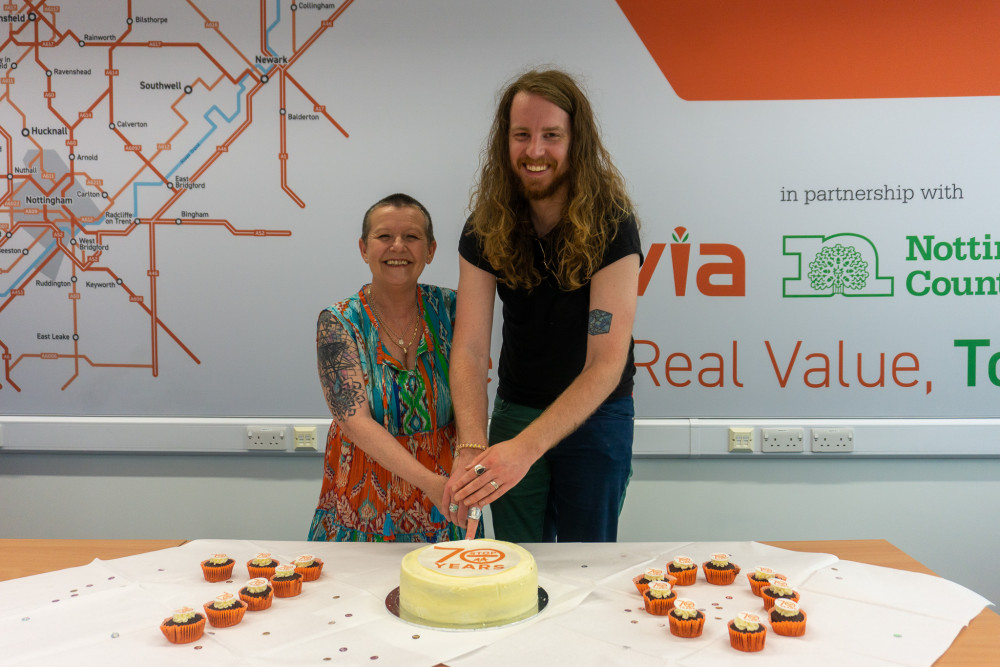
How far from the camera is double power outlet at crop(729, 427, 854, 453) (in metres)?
2.57

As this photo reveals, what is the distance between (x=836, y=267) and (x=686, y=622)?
6.09ft

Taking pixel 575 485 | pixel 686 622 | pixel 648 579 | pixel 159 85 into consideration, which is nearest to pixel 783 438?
pixel 575 485

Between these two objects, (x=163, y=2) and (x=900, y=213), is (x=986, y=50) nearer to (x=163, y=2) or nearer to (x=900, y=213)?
(x=900, y=213)

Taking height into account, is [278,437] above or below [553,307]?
below

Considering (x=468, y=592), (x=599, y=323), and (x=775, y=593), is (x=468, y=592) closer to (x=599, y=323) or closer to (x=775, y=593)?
(x=775, y=593)

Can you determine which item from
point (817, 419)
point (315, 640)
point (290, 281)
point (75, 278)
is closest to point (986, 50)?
point (817, 419)

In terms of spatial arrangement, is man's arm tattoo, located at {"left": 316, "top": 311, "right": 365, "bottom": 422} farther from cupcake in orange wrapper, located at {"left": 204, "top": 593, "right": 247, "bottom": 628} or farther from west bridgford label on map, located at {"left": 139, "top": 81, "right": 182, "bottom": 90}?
west bridgford label on map, located at {"left": 139, "top": 81, "right": 182, "bottom": 90}

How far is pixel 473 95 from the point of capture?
8.57ft

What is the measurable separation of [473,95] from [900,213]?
159 centimetres

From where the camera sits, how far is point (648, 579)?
130 cm

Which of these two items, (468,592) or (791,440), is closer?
(468,592)

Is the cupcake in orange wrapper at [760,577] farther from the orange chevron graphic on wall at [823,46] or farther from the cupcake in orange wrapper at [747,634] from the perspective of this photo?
the orange chevron graphic on wall at [823,46]

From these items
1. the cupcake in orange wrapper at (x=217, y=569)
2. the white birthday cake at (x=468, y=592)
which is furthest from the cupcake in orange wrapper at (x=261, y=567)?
the white birthday cake at (x=468, y=592)

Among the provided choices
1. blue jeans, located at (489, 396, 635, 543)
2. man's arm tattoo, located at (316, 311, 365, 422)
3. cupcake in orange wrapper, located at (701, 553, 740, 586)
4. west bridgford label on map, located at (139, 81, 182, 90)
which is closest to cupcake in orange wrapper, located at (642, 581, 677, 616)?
cupcake in orange wrapper, located at (701, 553, 740, 586)
